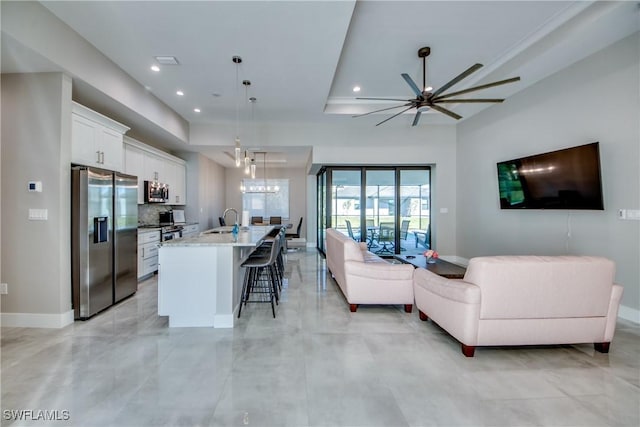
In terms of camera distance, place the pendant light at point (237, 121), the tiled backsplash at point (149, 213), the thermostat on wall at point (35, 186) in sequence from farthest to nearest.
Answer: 1. the tiled backsplash at point (149, 213)
2. the pendant light at point (237, 121)
3. the thermostat on wall at point (35, 186)

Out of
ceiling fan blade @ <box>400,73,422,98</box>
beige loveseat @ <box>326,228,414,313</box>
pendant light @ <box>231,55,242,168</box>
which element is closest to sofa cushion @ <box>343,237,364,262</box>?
beige loveseat @ <box>326,228,414,313</box>

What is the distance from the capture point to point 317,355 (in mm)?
2322

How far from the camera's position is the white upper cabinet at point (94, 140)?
3.14m

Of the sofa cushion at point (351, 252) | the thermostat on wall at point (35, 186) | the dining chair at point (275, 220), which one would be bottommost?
the sofa cushion at point (351, 252)

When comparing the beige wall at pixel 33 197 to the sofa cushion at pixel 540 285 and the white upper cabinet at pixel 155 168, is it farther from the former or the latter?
the sofa cushion at pixel 540 285

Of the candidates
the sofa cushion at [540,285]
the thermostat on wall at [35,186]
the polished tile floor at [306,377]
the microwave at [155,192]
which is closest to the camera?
the polished tile floor at [306,377]

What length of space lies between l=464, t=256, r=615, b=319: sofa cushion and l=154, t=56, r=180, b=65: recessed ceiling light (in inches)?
164

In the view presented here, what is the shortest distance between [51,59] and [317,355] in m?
3.84

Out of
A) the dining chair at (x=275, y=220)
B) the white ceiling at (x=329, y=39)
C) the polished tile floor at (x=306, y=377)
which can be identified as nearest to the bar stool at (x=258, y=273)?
the polished tile floor at (x=306, y=377)

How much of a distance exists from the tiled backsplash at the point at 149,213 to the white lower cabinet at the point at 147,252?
3.22 ft

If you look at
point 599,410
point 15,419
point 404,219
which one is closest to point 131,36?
point 15,419

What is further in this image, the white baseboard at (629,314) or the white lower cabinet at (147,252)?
the white lower cabinet at (147,252)

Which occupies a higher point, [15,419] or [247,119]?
[247,119]

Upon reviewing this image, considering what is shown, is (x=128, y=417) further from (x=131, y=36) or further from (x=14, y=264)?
(x=131, y=36)
